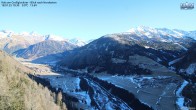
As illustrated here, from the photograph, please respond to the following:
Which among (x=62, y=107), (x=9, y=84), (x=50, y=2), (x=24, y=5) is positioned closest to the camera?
(x=24, y=5)

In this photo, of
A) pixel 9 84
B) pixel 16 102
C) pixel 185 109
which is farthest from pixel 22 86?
pixel 185 109

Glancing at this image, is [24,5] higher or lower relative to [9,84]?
higher

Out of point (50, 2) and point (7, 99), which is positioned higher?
point (50, 2)

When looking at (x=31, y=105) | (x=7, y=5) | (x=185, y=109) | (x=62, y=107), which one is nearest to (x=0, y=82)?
(x=31, y=105)

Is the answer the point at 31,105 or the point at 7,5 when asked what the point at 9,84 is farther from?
the point at 7,5

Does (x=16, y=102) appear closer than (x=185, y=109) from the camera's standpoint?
Yes

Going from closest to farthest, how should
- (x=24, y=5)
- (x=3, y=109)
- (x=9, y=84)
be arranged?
1. (x=24, y=5)
2. (x=3, y=109)
3. (x=9, y=84)

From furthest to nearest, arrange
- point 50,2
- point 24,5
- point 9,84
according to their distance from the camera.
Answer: point 9,84, point 50,2, point 24,5

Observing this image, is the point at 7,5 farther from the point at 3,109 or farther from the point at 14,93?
the point at 14,93

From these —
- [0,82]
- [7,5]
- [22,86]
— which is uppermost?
[7,5]
